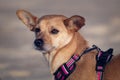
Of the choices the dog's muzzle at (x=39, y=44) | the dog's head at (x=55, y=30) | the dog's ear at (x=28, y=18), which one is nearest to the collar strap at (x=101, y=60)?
the dog's head at (x=55, y=30)

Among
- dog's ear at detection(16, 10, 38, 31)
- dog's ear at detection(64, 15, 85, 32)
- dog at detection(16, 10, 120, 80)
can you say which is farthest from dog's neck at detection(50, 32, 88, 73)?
dog's ear at detection(16, 10, 38, 31)

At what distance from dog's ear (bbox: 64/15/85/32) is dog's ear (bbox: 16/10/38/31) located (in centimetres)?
111

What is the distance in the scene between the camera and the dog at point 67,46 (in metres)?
7.69

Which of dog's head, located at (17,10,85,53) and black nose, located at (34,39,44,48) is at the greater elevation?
dog's head, located at (17,10,85,53)

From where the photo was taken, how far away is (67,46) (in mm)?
8109

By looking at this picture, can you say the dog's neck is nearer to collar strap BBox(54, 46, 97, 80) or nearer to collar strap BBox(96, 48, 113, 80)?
collar strap BBox(54, 46, 97, 80)

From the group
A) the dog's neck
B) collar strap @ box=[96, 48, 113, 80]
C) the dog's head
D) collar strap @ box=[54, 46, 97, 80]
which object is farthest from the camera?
the dog's head

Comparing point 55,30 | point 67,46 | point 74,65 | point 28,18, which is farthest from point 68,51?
point 28,18

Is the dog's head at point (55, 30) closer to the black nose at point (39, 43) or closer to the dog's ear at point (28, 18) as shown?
the black nose at point (39, 43)

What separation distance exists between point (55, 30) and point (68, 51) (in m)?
0.74

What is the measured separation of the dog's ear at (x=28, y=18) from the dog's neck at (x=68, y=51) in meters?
1.36

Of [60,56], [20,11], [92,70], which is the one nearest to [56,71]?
[60,56]

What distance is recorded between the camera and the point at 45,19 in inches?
339

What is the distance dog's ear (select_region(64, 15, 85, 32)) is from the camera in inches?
325
